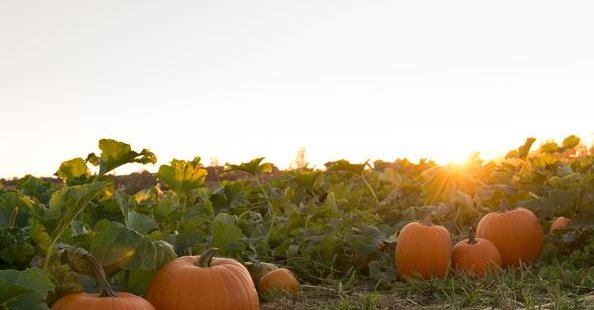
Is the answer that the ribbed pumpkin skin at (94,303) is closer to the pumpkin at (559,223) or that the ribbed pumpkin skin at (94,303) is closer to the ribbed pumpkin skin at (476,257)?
the ribbed pumpkin skin at (476,257)

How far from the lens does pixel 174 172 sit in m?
4.50

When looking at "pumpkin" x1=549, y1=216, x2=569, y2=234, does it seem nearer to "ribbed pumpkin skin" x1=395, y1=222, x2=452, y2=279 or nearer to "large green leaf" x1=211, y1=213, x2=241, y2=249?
"ribbed pumpkin skin" x1=395, y1=222, x2=452, y2=279

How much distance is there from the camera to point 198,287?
3.00m

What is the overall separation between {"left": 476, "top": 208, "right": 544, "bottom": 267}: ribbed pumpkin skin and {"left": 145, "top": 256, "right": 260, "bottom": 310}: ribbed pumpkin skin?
84.7 inches

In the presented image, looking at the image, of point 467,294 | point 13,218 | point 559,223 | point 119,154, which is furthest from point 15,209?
point 559,223

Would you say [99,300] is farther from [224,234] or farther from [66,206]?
[224,234]

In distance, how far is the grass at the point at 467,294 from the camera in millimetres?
3490

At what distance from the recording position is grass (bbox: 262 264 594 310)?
3.49 metres

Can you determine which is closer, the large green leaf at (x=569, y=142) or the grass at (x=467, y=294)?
the grass at (x=467, y=294)

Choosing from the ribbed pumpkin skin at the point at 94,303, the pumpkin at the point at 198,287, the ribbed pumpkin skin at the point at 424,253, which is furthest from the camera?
the ribbed pumpkin skin at the point at 424,253

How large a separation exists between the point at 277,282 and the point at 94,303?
147 centimetres

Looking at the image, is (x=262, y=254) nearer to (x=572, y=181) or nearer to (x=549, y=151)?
(x=572, y=181)

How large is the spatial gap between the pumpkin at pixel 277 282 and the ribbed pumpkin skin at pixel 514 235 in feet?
4.69

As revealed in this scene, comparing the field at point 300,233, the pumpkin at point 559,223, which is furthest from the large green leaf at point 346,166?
Answer: the pumpkin at point 559,223
